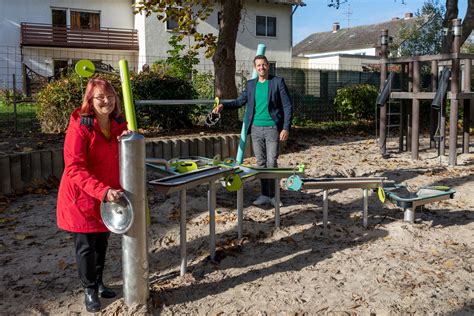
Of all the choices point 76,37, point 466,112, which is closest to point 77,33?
point 76,37

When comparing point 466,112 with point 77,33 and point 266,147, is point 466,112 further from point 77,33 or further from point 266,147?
point 77,33

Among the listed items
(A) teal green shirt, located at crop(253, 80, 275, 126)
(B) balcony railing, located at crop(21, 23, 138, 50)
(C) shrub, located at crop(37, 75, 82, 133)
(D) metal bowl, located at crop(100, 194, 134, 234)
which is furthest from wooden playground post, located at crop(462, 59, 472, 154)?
(B) balcony railing, located at crop(21, 23, 138, 50)

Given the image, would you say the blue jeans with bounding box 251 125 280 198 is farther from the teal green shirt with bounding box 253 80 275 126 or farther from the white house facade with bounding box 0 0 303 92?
the white house facade with bounding box 0 0 303 92

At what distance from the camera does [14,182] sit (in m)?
6.29

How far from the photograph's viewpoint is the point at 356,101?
15.2 meters

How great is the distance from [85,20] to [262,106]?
23.4m

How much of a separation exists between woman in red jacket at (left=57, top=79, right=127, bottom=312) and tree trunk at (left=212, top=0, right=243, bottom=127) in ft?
24.0

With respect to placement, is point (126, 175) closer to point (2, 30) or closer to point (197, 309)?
point (197, 309)

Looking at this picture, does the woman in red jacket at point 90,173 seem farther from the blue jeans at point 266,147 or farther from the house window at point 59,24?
the house window at point 59,24

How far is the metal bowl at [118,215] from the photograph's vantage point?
304 cm

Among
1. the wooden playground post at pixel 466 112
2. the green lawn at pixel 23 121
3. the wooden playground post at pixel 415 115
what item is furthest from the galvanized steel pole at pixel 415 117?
the green lawn at pixel 23 121

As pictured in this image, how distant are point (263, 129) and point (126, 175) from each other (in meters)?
2.59

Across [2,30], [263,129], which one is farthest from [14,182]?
[2,30]

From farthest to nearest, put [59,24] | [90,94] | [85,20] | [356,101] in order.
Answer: [85,20] < [59,24] < [356,101] < [90,94]
